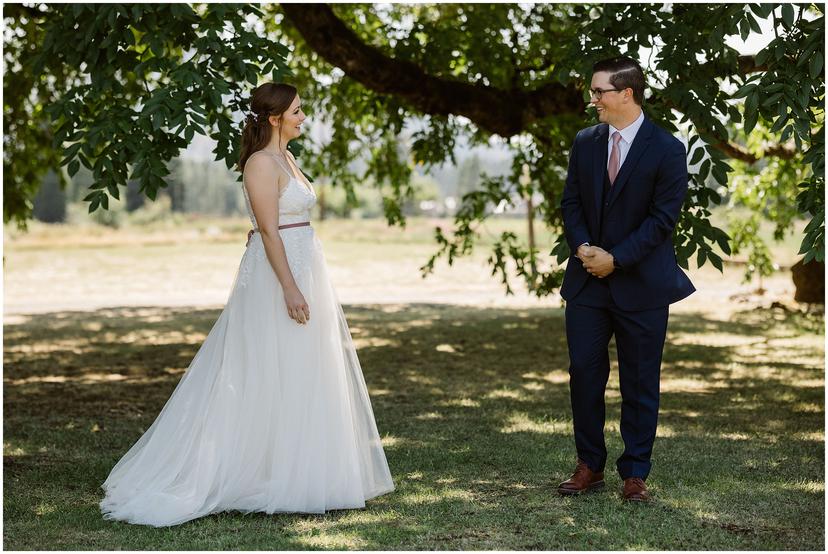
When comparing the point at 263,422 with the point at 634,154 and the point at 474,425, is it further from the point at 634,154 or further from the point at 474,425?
the point at 474,425

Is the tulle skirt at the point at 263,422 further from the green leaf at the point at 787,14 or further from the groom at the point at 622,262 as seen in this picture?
the green leaf at the point at 787,14

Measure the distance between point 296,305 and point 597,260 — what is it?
1.56m

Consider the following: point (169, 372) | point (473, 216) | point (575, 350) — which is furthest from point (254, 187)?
point (473, 216)

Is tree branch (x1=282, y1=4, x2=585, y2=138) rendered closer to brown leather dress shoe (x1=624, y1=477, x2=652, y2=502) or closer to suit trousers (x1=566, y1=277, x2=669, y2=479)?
Result: suit trousers (x1=566, y1=277, x2=669, y2=479)

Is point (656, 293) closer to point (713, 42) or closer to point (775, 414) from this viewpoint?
point (713, 42)

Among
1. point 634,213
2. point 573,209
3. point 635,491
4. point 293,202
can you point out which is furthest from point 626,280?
point 293,202

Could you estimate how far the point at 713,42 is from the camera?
20.6ft

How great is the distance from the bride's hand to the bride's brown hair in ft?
2.53

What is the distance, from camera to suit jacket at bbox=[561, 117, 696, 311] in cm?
524

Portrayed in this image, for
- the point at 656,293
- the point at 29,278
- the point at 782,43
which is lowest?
the point at 29,278

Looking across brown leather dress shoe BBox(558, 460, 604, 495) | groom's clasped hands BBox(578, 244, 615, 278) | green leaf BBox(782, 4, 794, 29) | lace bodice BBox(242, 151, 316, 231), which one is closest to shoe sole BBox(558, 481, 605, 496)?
brown leather dress shoe BBox(558, 460, 604, 495)

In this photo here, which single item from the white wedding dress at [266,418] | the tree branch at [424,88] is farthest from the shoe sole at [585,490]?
the tree branch at [424,88]

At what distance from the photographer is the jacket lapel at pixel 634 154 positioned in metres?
5.27

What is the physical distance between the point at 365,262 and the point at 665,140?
2470cm
